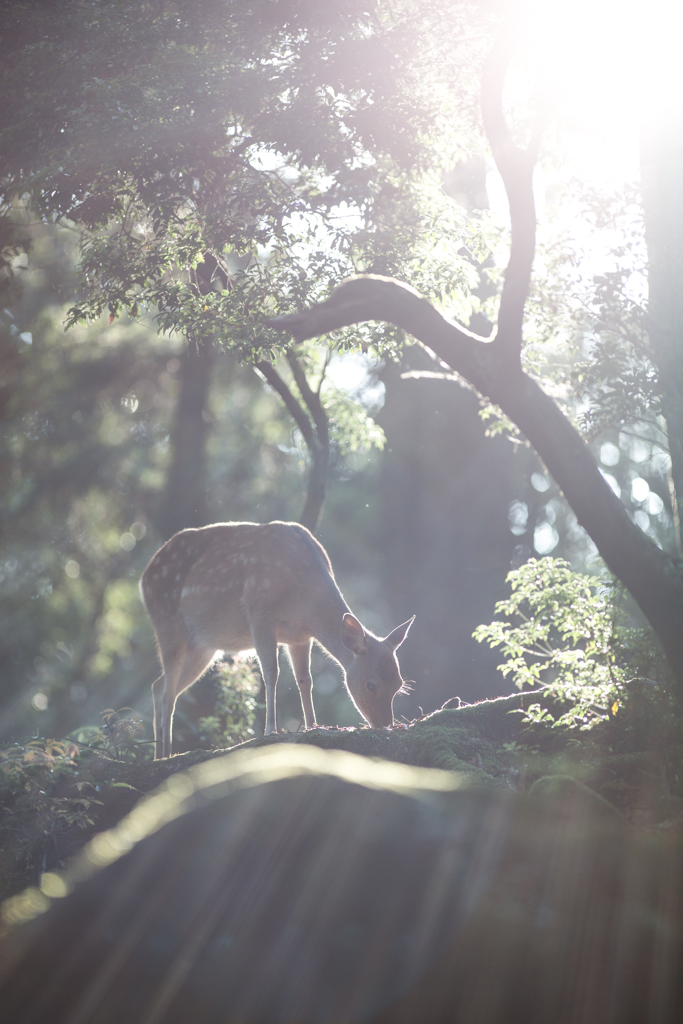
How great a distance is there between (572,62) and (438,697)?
40.6ft

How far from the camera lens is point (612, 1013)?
223 centimetres

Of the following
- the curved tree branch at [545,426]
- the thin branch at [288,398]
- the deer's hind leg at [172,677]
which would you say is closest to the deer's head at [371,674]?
the deer's hind leg at [172,677]

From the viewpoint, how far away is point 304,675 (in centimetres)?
965

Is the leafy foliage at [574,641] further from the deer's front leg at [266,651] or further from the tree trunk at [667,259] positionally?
the deer's front leg at [266,651]

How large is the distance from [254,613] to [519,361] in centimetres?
428

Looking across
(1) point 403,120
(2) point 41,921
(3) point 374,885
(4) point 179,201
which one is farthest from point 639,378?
(2) point 41,921

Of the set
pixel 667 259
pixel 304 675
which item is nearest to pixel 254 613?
pixel 304 675

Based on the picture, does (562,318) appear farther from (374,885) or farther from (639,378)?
(374,885)

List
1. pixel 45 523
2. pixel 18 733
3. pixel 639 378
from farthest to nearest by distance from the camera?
pixel 18 733, pixel 45 523, pixel 639 378

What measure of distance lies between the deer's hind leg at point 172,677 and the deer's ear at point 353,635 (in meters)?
2.18

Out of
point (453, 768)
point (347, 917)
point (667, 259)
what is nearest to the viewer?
point (347, 917)

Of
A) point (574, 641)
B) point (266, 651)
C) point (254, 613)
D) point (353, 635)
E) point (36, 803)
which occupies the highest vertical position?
point (254, 613)

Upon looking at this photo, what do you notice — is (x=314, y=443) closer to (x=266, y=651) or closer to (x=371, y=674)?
(x=266, y=651)

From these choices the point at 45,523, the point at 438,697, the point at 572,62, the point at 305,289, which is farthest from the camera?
the point at 45,523
